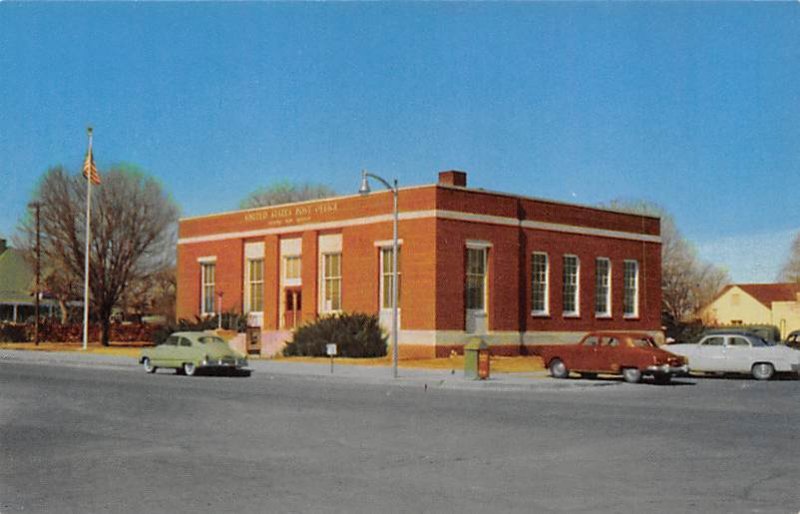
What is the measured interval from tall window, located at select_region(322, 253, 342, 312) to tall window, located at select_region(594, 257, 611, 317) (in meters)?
13.5

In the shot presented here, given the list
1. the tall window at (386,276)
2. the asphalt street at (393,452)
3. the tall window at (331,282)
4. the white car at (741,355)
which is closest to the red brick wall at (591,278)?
the tall window at (386,276)

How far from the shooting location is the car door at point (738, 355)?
3159 cm

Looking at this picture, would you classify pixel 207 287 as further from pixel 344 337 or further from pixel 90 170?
pixel 344 337

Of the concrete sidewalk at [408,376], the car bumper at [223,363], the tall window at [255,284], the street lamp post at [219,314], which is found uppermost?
the tall window at [255,284]

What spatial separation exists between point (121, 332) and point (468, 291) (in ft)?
109

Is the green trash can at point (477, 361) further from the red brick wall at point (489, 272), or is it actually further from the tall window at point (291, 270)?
the tall window at point (291, 270)

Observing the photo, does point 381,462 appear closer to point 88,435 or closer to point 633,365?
point 88,435

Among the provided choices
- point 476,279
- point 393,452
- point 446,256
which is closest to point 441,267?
point 446,256

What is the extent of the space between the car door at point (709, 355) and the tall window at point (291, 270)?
73.9 ft

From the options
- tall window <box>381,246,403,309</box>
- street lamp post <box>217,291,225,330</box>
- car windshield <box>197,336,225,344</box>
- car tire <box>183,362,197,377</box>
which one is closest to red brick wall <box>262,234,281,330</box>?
street lamp post <box>217,291,225,330</box>

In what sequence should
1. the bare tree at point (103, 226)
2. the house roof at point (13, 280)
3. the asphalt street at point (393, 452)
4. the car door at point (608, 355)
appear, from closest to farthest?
the asphalt street at point (393, 452) < the car door at point (608, 355) < the bare tree at point (103, 226) < the house roof at point (13, 280)

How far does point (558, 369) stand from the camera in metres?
31.1

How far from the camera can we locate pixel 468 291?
4256 centimetres

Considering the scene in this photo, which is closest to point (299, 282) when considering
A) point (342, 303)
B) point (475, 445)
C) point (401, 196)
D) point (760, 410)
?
point (342, 303)
